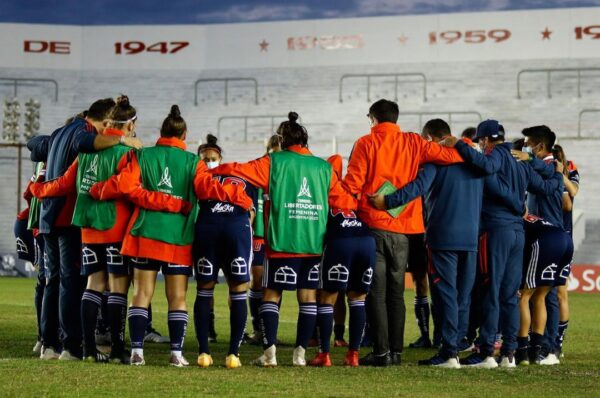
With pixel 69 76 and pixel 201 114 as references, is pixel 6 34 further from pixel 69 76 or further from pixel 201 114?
pixel 201 114

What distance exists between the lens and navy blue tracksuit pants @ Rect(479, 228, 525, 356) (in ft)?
31.7

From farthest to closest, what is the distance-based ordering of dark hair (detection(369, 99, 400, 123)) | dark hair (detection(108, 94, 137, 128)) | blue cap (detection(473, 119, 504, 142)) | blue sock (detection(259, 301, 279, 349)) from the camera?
blue cap (detection(473, 119, 504, 142)) < dark hair (detection(369, 99, 400, 123)) < dark hair (detection(108, 94, 137, 128)) < blue sock (detection(259, 301, 279, 349))

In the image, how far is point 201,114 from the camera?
37.3 meters

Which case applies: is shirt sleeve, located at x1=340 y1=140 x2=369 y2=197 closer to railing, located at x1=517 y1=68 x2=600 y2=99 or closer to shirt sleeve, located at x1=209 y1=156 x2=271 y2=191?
shirt sleeve, located at x1=209 y1=156 x2=271 y2=191

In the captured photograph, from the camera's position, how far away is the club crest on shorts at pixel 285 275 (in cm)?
917

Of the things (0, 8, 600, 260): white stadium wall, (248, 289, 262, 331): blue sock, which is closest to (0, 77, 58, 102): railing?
(0, 8, 600, 260): white stadium wall

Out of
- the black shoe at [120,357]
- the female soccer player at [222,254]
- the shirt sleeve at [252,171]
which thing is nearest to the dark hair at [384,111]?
the shirt sleeve at [252,171]

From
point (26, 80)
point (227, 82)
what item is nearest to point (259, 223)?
point (227, 82)

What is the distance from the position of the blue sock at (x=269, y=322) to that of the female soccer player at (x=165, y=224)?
0.66m

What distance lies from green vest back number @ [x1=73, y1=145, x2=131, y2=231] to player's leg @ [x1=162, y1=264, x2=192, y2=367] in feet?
2.10

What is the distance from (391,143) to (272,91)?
27.8 m

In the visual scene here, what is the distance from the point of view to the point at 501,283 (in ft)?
32.4

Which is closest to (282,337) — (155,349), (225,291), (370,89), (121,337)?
(155,349)

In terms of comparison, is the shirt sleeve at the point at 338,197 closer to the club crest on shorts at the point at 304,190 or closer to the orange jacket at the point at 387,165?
the orange jacket at the point at 387,165
